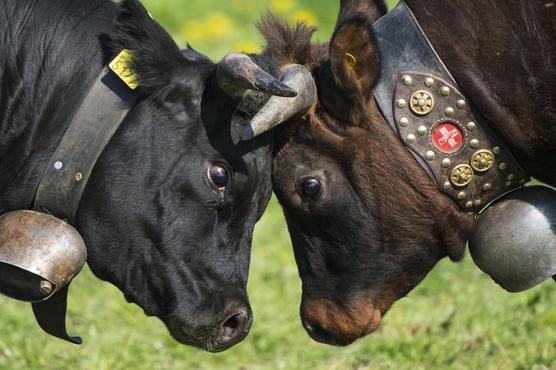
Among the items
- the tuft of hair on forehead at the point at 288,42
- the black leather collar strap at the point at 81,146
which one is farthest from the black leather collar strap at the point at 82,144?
the tuft of hair on forehead at the point at 288,42

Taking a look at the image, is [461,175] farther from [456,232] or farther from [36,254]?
[36,254]

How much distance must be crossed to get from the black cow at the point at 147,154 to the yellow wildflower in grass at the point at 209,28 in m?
8.20

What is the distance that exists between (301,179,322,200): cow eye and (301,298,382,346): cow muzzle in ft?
1.62

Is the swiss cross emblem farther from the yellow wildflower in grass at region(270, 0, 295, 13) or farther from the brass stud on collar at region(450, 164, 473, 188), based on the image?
A: the yellow wildflower in grass at region(270, 0, 295, 13)

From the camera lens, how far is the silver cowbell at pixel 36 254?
4367 mm

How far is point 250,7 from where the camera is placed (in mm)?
14367

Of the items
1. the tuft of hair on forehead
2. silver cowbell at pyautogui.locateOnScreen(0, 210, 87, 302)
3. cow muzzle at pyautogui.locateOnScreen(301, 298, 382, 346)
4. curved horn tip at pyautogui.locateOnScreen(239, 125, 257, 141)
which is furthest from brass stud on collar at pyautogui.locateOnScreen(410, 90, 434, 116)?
silver cowbell at pyautogui.locateOnScreen(0, 210, 87, 302)

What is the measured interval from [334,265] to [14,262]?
1.32 m

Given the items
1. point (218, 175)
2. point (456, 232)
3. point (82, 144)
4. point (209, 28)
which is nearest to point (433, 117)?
point (456, 232)

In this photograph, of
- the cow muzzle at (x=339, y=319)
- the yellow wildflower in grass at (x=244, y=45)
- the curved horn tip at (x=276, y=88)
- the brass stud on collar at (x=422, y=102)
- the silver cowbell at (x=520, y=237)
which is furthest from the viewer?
the yellow wildflower in grass at (x=244, y=45)

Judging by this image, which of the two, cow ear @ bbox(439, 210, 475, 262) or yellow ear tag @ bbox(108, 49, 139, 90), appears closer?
yellow ear tag @ bbox(108, 49, 139, 90)

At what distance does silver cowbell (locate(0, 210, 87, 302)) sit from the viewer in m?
4.37

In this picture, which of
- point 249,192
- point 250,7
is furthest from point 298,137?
point 250,7

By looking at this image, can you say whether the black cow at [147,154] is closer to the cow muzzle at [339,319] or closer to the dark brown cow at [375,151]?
the dark brown cow at [375,151]
